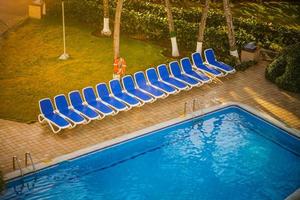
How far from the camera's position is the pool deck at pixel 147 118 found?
1459cm

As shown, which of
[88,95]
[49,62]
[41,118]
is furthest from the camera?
[49,62]

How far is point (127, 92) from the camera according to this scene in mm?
17578

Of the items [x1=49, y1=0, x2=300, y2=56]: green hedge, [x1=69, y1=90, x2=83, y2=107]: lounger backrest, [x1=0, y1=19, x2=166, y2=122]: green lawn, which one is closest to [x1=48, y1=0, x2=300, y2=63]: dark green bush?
[x1=49, y1=0, x2=300, y2=56]: green hedge

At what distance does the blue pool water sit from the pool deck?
688 millimetres

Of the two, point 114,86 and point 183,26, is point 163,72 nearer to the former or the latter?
point 114,86

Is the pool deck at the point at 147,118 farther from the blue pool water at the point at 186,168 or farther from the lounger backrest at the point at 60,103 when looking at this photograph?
the lounger backrest at the point at 60,103

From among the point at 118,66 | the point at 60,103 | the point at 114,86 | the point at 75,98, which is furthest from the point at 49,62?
the point at 60,103

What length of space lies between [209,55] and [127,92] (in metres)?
4.93

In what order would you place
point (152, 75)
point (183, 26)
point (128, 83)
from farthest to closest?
point (183, 26) < point (152, 75) < point (128, 83)

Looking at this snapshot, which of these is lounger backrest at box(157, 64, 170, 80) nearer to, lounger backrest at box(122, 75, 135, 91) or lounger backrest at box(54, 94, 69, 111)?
lounger backrest at box(122, 75, 135, 91)

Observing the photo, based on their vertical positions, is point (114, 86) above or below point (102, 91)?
above

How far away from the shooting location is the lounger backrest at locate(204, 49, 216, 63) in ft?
67.7

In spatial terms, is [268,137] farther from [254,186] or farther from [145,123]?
[145,123]

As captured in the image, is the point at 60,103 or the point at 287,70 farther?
the point at 287,70
